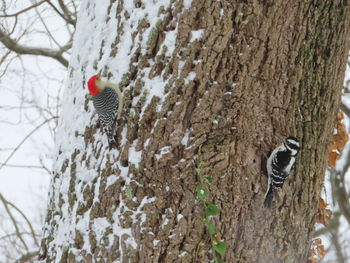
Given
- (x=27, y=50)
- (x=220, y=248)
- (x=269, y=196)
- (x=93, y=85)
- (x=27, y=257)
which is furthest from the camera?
(x=27, y=50)

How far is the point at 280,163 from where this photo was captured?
1.78m

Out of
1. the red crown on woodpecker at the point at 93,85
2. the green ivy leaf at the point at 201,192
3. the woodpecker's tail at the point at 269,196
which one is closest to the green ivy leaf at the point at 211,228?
the green ivy leaf at the point at 201,192

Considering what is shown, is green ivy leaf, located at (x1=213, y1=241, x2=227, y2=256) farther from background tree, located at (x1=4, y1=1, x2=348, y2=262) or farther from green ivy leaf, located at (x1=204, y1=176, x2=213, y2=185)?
green ivy leaf, located at (x1=204, y1=176, x2=213, y2=185)

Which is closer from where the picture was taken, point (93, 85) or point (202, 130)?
point (202, 130)

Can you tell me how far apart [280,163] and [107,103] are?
2.41 feet

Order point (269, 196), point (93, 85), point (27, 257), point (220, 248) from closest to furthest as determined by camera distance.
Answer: point (220, 248) < point (269, 196) < point (93, 85) < point (27, 257)

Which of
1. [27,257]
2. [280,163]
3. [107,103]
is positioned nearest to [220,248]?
[280,163]

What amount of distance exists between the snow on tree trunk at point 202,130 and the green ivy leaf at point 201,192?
34 mm

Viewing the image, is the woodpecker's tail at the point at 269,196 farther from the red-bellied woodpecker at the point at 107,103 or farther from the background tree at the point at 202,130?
the red-bellied woodpecker at the point at 107,103

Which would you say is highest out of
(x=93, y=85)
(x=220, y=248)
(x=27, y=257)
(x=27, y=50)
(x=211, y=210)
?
(x=27, y=50)

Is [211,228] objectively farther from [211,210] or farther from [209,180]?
[209,180]

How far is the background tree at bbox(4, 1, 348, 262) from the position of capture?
71.5 inches

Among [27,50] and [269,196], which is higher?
[27,50]

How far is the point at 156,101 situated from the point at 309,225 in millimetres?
896
